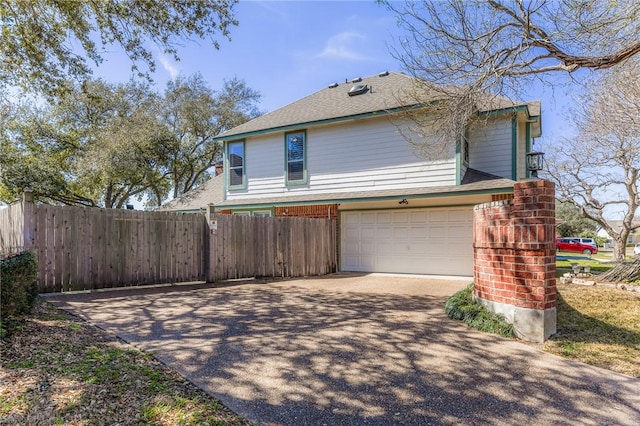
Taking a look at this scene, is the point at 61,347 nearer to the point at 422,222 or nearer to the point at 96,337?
the point at 96,337

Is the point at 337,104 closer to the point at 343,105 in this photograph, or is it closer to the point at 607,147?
the point at 343,105

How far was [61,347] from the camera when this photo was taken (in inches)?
153

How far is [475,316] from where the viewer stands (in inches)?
211

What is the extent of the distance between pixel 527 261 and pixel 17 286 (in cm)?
645

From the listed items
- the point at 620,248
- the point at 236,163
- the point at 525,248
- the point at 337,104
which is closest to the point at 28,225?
the point at 236,163

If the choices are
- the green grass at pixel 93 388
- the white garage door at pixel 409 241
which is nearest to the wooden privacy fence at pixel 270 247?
the white garage door at pixel 409 241

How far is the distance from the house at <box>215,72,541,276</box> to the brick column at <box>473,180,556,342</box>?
462cm

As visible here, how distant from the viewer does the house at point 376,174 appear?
34.1ft

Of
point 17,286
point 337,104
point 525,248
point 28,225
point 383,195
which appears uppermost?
point 337,104

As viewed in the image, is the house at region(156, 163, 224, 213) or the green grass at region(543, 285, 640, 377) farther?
the house at region(156, 163, 224, 213)

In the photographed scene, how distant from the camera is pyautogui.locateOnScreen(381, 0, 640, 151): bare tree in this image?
553cm

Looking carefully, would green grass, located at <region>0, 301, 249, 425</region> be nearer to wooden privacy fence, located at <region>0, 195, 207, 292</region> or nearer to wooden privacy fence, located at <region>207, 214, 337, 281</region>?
wooden privacy fence, located at <region>0, 195, 207, 292</region>

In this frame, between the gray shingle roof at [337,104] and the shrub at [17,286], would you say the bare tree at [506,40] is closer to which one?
the gray shingle roof at [337,104]

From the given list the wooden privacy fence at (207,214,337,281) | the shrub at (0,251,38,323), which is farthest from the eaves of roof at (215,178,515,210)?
the shrub at (0,251,38,323)
